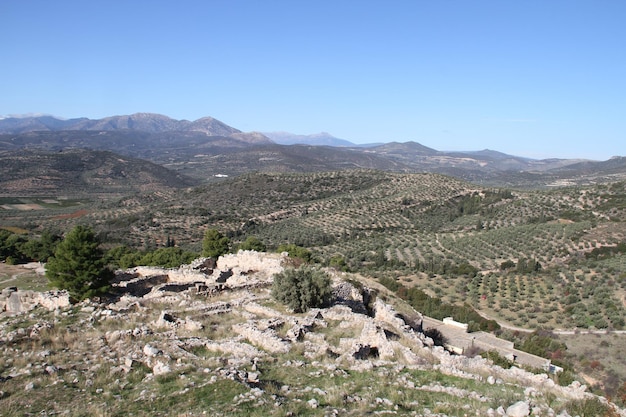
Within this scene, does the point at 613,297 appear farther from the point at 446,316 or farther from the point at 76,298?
the point at 76,298

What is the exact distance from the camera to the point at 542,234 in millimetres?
51375

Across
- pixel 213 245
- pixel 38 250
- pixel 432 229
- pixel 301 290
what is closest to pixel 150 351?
pixel 301 290

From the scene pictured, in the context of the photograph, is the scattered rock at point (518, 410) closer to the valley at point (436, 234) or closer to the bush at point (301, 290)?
the bush at point (301, 290)

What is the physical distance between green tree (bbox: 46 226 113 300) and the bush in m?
8.92

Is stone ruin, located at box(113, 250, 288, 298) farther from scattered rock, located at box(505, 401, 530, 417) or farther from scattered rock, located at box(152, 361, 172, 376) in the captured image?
scattered rock, located at box(505, 401, 530, 417)

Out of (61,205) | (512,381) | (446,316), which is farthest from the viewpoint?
(61,205)

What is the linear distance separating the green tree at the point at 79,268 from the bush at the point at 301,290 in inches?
351

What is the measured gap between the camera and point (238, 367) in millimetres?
10180

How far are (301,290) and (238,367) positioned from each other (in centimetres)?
680

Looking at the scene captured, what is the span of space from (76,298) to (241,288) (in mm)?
7386

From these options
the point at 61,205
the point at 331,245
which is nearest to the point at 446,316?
the point at 331,245

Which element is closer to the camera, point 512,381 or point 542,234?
point 512,381

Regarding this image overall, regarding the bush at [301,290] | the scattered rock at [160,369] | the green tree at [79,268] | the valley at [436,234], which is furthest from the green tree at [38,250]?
the scattered rock at [160,369]

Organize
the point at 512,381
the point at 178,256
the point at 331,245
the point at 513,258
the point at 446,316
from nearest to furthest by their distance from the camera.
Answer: the point at 512,381, the point at 446,316, the point at 178,256, the point at 513,258, the point at 331,245
